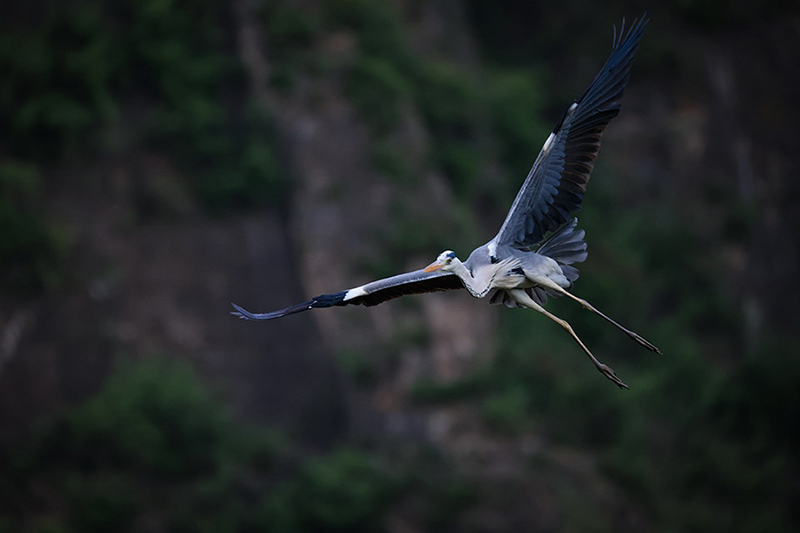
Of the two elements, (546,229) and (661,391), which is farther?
Answer: (661,391)

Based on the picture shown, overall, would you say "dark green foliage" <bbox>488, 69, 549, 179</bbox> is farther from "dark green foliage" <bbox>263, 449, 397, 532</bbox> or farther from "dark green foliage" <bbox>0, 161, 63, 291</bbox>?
"dark green foliage" <bbox>0, 161, 63, 291</bbox>

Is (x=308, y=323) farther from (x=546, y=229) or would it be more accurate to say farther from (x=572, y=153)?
(x=572, y=153)

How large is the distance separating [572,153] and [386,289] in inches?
67.3

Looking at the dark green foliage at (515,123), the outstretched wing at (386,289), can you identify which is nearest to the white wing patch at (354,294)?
the outstretched wing at (386,289)

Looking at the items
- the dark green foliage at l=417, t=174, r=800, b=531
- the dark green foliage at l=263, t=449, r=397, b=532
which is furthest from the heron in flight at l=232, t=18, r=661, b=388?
the dark green foliage at l=417, t=174, r=800, b=531

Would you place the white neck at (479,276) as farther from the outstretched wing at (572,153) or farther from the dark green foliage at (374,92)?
the dark green foliage at (374,92)

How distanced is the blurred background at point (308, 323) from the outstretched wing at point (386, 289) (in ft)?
28.1

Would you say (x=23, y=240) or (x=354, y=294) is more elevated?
(x=23, y=240)

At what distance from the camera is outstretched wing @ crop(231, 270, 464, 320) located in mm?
9352

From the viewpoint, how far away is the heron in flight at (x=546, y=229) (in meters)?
9.38

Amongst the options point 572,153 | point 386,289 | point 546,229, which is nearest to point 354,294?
point 386,289

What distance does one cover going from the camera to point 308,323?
19.3 meters

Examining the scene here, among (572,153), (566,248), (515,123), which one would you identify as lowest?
(566,248)

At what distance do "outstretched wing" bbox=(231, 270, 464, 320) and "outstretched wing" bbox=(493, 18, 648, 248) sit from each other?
0.55 metres
